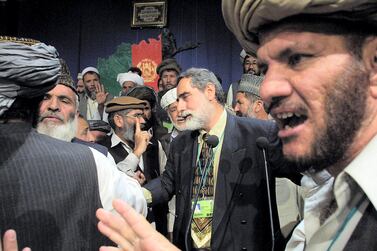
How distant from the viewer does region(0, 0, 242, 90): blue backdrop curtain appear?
26.7 ft

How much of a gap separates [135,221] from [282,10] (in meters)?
0.54

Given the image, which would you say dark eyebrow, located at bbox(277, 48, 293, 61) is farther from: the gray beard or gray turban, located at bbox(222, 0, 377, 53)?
the gray beard

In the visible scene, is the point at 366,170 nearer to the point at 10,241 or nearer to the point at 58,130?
the point at 10,241

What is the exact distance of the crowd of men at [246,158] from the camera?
953 mm

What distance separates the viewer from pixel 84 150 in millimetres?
1563

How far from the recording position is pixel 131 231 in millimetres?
1009

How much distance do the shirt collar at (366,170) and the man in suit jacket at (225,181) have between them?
1366mm

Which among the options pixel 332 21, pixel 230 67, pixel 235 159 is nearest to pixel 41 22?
pixel 230 67


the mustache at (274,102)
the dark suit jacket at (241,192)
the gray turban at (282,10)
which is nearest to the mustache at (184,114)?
the dark suit jacket at (241,192)

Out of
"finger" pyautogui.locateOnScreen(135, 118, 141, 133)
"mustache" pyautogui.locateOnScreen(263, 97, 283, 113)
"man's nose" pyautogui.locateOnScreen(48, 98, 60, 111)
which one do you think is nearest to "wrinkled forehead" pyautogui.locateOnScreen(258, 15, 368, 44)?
"mustache" pyautogui.locateOnScreen(263, 97, 283, 113)

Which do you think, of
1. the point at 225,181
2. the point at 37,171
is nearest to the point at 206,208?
the point at 225,181

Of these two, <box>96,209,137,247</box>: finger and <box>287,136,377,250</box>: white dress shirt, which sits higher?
<box>287,136,377,250</box>: white dress shirt

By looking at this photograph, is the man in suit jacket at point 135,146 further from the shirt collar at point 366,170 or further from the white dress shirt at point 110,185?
the shirt collar at point 366,170

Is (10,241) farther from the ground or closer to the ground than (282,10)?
closer to the ground
